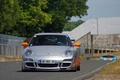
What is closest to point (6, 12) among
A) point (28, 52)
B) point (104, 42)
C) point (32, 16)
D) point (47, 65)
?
point (32, 16)

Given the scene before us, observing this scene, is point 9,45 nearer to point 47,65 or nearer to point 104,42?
point 47,65

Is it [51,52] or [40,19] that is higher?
[40,19]

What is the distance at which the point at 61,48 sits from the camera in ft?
59.6

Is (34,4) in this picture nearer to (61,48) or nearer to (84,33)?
(61,48)

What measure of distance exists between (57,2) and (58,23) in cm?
397

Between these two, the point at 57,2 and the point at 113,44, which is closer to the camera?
the point at 57,2

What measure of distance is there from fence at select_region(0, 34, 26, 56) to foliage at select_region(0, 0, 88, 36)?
6.83 feet

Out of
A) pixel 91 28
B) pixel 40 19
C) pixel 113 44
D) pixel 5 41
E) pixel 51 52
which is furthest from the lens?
pixel 91 28

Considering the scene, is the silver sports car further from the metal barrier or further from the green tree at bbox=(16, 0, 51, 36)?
the metal barrier

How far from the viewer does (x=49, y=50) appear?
17891 mm

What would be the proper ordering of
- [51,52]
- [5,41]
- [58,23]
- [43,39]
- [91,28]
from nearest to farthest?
1. [51,52]
2. [43,39]
3. [5,41]
4. [58,23]
5. [91,28]

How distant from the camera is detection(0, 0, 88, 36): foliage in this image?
228ft

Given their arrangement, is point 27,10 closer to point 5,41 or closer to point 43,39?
point 5,41


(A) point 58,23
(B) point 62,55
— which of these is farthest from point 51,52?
(A) point 58,23
